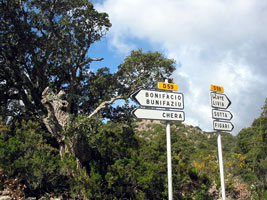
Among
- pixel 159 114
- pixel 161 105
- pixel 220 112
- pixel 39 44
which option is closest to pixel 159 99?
pixel 161 105

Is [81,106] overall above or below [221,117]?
above

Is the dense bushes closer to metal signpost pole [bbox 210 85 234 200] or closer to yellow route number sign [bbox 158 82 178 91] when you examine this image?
metal signpost pole [bbox 210 85 234 200]

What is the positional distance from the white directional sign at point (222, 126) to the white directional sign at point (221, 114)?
0.14 meters

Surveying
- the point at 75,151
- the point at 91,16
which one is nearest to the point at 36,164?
the point at 75,151

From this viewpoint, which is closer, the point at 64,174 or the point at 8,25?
the point at 64,174

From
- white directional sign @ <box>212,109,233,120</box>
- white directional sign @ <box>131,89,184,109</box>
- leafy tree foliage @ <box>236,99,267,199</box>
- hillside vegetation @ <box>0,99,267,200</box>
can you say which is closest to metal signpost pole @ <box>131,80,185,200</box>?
white directional sign @ <box>131,89,184,109</box>

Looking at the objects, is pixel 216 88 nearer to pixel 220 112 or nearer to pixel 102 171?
pixel 220 112

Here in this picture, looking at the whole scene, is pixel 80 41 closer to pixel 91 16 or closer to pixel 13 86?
pixel 91 16

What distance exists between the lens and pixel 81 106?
15812 millimetres

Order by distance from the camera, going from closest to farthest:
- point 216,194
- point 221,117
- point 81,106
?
point 221,117, point 216,194, point 81,106

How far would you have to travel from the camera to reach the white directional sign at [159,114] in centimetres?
573

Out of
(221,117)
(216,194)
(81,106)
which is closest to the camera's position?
(221,117)

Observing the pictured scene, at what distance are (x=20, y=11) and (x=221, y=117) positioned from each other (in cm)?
1211

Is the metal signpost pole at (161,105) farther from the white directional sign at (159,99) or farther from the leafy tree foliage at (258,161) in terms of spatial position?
the leafy tree foliage at (258,161)
